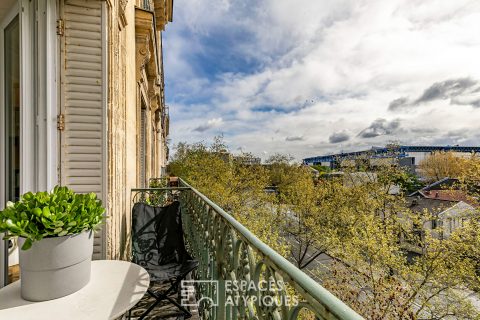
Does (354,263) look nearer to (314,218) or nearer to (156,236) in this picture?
(314,218)

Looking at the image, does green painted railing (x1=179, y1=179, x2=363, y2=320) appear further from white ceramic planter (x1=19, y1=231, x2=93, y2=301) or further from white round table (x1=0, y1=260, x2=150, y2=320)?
white ceramic planter (x1=19, y1=231, x2=93, y2=301)

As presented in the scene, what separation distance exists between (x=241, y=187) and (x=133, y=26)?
67.1ft

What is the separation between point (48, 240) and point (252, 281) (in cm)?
104

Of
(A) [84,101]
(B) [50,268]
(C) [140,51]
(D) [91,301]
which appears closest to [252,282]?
(D) [91,301]

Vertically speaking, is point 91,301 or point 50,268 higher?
point 50,268

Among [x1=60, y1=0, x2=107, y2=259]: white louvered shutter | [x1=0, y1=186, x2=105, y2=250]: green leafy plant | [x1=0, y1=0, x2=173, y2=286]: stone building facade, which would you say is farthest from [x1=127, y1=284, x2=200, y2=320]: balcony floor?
[x1=0, y1=186, x2=105, y2=250]: green leafy plant

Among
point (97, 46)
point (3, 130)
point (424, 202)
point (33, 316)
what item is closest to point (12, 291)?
point (33, 316)

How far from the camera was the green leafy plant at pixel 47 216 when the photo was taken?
50.9 inches

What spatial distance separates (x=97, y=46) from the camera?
224cm

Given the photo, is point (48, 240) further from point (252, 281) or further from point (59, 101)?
point (59, 101)

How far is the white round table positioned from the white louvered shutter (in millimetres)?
Result: 733

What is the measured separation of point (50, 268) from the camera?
53.6 inches

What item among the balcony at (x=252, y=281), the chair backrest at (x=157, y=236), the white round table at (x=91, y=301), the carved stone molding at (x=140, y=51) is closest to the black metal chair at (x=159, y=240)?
the chair backrest at (x=157, y=236)

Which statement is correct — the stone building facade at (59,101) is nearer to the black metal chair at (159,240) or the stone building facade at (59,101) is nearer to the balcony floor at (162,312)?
the black metal chair at (159,240)
